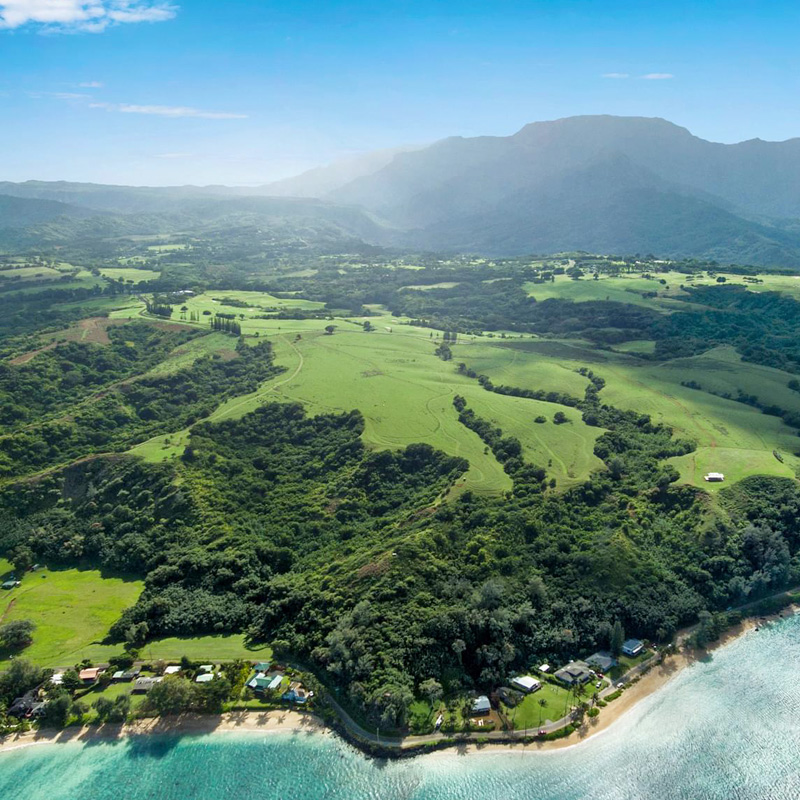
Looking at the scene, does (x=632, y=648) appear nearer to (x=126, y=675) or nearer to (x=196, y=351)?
(x=126, y=675)

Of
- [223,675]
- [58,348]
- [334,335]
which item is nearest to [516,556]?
A: [223,675]

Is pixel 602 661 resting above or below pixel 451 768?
above

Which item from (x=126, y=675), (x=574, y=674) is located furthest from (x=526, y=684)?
(x=126, y=675)

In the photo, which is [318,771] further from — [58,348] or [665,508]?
[58,348]

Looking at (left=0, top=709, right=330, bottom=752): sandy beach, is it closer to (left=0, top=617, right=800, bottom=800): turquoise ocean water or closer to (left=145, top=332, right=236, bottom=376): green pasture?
(left=0, top=617, right=800, bottom=800): turquoise ocean water

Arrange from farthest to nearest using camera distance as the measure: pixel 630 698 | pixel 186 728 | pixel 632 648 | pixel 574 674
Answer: pixel 632 648 → pixel 574 674 → pixel 630 698 → pixel 186 728

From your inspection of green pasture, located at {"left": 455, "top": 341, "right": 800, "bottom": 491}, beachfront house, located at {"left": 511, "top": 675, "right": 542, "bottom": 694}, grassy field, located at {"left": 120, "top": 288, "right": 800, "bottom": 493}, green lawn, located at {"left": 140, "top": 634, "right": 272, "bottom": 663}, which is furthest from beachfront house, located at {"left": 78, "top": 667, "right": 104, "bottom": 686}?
green pasture, located at {"left": 455, "top": 341, "right": 800, "bottom": 491}

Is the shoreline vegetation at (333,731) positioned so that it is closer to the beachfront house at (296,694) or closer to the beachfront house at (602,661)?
the beachfront house at (296,694)

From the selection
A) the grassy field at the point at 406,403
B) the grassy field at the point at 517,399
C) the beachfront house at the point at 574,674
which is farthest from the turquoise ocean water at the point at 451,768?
the grassy field at the point at 406,403
